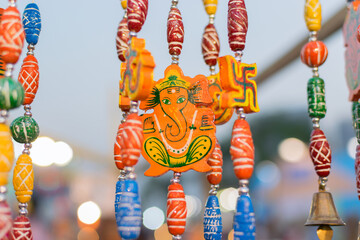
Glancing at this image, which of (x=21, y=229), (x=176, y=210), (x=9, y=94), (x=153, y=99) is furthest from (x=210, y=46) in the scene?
(x=21, y=229)

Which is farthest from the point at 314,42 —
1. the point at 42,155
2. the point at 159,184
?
the point at 159,184

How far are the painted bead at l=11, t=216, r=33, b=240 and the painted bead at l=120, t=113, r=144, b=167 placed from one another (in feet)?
1.10

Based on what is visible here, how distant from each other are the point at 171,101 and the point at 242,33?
235 millimetres

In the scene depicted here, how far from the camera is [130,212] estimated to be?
0.83 meters

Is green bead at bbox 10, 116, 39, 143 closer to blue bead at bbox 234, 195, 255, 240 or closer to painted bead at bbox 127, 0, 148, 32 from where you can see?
painted bead at bbox 127, 0, 148, 32

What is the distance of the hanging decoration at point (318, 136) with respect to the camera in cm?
104

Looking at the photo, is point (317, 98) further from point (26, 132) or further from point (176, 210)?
point (26, 132)

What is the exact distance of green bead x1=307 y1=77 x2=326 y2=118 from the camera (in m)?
1.06

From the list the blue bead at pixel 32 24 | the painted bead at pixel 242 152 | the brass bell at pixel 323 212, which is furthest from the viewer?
the blue bead at pixel 32 24

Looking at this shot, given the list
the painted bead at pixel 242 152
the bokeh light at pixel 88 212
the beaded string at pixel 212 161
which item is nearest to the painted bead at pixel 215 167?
the beaded string at pixel 212 161

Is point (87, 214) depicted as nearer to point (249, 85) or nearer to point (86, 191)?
point (86, 191)

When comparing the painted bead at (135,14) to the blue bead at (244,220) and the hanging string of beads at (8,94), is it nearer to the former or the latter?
the hanging string of beads at (8,94)

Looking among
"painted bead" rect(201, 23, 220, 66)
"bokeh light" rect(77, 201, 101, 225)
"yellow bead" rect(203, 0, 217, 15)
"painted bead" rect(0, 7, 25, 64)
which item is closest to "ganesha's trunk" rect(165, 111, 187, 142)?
"painted bead" rect(201, 23, 220, 66)

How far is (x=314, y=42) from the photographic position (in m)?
1.08
